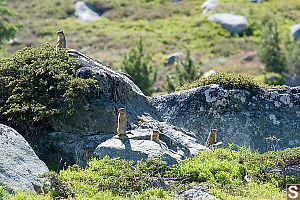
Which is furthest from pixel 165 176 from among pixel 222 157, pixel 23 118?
pixel 23 118

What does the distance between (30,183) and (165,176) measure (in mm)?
A: 2760

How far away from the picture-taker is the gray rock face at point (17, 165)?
8.73m

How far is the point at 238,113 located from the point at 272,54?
24869 millimetres

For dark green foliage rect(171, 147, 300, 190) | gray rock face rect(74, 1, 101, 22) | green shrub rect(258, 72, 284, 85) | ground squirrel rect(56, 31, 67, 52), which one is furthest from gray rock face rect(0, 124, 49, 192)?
gray rock face rect(74, 1, 101, 22)

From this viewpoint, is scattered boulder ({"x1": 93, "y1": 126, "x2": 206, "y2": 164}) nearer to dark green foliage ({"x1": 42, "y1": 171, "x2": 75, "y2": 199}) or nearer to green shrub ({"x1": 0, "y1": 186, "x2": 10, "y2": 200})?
dark green foliage ({"x1": 42, "y1": 171, "x2": 75, "y2": 199})

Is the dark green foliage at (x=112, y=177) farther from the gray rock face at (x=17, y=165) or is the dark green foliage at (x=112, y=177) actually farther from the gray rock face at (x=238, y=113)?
the gray rock face at (x=238, y=113)

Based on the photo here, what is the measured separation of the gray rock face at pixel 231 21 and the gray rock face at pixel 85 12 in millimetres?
13877

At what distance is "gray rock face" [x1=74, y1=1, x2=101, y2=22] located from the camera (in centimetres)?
5262

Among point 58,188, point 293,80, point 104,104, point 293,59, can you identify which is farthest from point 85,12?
point 58,188

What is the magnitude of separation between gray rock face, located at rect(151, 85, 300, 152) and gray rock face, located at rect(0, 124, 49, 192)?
5052 millimetres

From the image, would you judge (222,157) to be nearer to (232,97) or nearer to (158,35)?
(232,97)

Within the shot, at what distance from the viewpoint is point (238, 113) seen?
532 inches

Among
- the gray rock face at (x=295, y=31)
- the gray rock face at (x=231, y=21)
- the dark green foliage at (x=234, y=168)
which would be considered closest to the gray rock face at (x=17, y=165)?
the dark green foliage at (x=234, y=168)

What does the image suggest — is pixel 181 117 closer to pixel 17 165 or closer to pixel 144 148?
pixel 144 148
